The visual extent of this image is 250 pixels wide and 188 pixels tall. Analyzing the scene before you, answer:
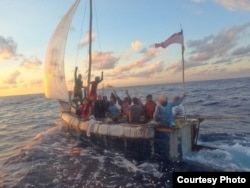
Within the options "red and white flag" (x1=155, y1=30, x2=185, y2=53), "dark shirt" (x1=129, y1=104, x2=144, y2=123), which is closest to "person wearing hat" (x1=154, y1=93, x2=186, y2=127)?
"dark shirt" (x1=129, y1=104, x2=144, y2=123)

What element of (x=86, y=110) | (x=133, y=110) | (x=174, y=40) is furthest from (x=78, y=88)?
(x=174, y=40)

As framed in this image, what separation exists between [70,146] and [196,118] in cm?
665

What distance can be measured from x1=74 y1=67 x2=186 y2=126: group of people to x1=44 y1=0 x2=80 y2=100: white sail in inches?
75.3

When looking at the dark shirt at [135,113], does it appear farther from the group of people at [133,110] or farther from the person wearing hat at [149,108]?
the person wearing hat at [149,108]

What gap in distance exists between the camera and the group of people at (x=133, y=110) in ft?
36.4

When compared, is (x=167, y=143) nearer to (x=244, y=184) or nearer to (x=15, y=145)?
(x=244, y=184)

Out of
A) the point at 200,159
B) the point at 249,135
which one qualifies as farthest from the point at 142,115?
the point at 249,135

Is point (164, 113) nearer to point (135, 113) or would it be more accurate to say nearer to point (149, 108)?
point (149, 108)

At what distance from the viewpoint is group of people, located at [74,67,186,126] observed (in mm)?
11094

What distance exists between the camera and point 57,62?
19.8 meters

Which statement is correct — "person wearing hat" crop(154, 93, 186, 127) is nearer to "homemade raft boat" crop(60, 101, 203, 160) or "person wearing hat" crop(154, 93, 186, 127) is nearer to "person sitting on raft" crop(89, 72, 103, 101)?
"homemade raft boat" crop(60, 101, 203, 160)

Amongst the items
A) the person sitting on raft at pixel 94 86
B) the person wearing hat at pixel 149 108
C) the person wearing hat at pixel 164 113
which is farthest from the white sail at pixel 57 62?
the person wearing hat at pixel 164 113

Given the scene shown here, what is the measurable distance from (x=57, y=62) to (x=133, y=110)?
30.9 ft

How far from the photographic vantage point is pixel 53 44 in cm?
2025
